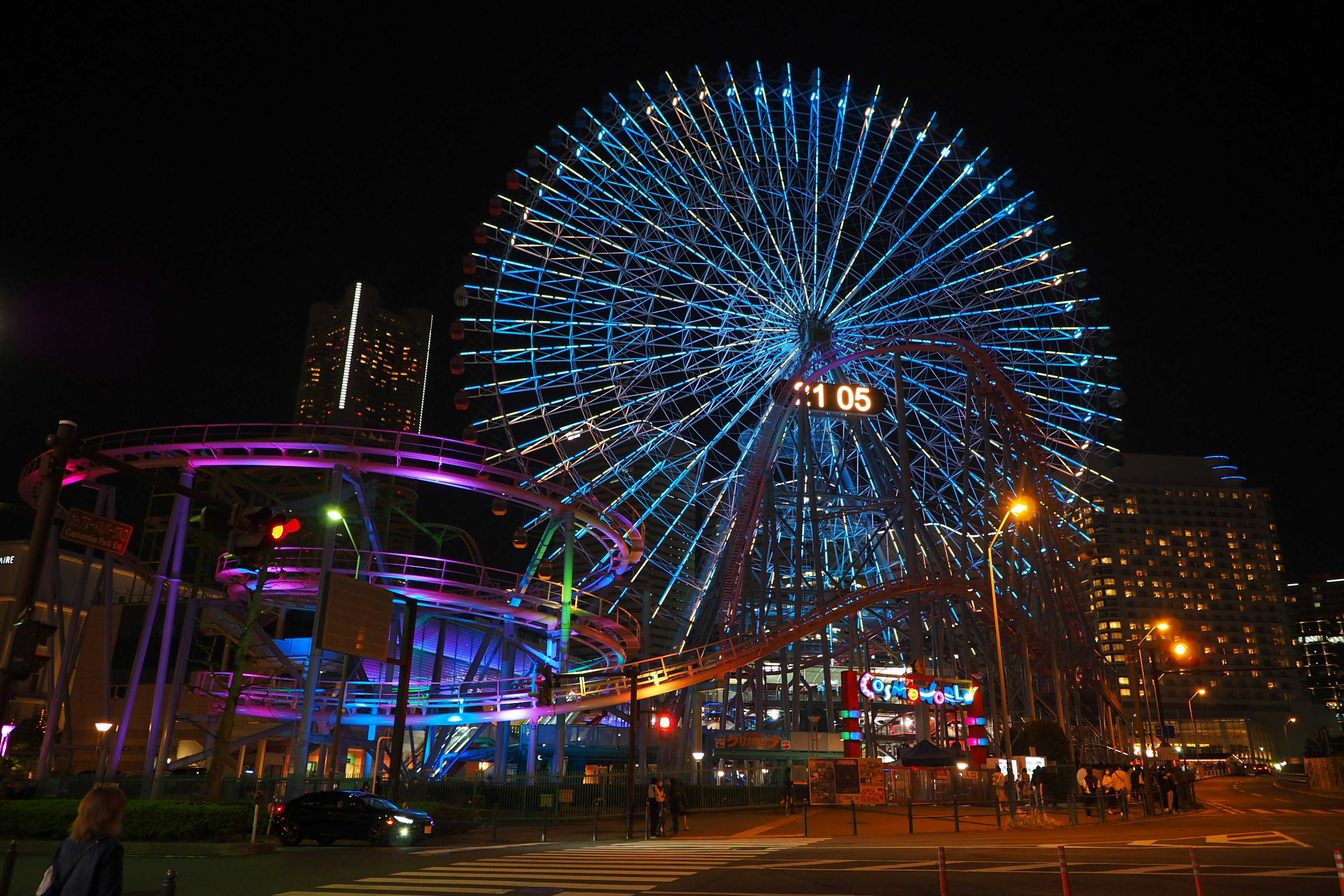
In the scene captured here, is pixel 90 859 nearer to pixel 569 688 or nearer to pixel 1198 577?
pixel 569 688

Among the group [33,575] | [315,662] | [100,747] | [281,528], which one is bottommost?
[100,747]

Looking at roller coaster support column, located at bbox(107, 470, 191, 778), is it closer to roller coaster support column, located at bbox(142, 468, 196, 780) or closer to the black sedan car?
roller coaster support column, located at bbox(142, 468, 196, 780)

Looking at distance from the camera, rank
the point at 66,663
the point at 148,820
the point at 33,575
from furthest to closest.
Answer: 1. the point at 66,663
2. the point at 148,820
3. the point at 33,575

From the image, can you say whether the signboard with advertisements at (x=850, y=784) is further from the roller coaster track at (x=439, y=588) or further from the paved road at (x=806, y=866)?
the roller coaster track at (x=439, y=588)

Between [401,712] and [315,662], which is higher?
[315,662]

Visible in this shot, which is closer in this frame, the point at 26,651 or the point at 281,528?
the point at 26,651

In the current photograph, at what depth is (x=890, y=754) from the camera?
58656 mm

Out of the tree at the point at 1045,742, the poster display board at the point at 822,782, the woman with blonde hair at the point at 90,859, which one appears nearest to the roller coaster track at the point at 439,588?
the poster display board at the point at 822,782

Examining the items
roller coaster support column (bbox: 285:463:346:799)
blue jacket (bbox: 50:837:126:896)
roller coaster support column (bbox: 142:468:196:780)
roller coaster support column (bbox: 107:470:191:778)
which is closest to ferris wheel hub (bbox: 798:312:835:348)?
roller coaster support column (bbox: 285:463:346:799)

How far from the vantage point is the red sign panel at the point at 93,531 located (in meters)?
18.1

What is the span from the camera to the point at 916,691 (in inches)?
1407

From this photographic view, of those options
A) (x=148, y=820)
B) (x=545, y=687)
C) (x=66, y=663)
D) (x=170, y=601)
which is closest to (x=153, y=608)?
Answer: (x=170, y=601)

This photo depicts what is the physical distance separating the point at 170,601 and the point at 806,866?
89.4 feet

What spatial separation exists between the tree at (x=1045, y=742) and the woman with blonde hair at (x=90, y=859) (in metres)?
33.2
